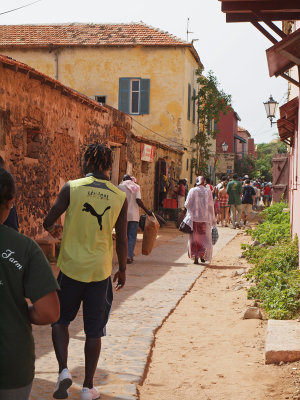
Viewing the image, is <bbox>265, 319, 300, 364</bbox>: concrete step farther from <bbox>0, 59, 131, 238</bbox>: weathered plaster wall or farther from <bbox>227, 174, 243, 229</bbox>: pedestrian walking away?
<bbox>227, 174, 243, 229</bbox>: pedestrian walking away

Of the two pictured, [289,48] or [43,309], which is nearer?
[43,309]

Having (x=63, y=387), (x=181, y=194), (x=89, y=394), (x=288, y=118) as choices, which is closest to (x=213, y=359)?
(x=89, y=394)

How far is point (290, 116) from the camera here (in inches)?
478

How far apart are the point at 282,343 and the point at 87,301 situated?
2073mm

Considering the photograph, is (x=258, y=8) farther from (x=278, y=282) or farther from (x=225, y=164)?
(x=225, y=164)

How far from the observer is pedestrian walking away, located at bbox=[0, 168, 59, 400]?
2404mm

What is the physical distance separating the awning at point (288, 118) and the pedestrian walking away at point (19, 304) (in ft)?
28.9

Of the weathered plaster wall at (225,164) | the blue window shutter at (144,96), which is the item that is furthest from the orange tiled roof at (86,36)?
the weathered plaster wall at (225,164)

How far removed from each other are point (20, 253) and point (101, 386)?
2548 mm

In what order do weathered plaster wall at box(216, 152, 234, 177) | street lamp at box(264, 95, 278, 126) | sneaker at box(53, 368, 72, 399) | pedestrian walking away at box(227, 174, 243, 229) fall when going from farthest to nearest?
Result: 1. weathered plaster wall at box(216, 152, 234, 177)
2. pedestrian walking away at box(227, 174, 243, 229)
3. street lamp at box(264, 95, 278, 126)
4. sneaker at box(53, 368, 72, 399)

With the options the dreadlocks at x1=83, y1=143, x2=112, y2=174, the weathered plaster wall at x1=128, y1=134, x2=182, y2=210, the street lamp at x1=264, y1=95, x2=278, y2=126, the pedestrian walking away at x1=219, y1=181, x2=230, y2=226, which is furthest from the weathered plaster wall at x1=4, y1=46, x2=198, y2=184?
the dreadlocks at x1=83, y1=143, x2=112, y2=174

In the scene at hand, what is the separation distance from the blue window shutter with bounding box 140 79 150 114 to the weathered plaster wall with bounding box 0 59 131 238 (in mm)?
11678

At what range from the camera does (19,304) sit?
2465mm

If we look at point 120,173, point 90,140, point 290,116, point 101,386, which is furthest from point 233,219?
point 101,386
